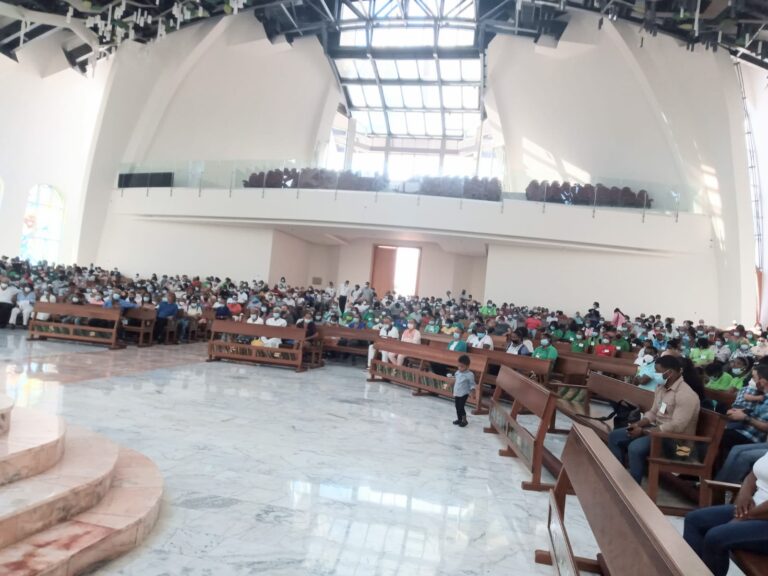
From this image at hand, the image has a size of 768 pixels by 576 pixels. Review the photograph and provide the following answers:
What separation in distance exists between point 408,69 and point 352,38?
2825mm

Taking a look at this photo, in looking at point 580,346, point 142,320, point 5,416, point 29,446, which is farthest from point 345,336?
point 29,446

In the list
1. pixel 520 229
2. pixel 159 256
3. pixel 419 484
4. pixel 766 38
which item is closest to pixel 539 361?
pixel 419 484

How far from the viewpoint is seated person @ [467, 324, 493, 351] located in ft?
29.5

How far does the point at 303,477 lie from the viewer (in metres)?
3.96

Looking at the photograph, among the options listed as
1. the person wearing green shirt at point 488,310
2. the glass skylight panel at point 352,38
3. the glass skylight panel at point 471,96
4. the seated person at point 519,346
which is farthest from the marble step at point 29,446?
the glass skylight panel at point 471,96

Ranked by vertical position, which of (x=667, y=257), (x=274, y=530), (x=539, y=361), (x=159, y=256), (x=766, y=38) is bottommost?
(x=274, y=530)

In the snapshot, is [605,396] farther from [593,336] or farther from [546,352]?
[593,336]

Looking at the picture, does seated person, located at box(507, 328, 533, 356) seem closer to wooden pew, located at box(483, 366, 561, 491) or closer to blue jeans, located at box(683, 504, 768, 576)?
wooden pew, located at box(483, 366, 561, 491)

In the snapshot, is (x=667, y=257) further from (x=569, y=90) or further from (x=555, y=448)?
(x=555, y=448)

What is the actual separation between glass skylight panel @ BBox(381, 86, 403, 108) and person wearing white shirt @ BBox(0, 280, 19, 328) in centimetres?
1915

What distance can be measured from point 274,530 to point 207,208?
16.9 meters

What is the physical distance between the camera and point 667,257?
16734 mm

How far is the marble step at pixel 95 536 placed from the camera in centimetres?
234

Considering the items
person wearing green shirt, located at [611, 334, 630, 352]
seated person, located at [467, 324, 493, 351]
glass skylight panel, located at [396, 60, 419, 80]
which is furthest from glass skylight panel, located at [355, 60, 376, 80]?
seated person, located at [467, 324, 493, 351]
